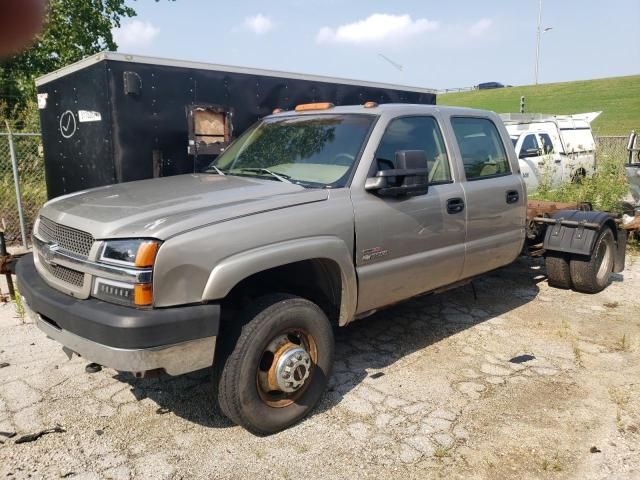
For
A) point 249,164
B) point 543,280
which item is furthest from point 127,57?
point 543,280

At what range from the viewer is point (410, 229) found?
157 inches

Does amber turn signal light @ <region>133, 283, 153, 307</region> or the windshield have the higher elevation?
the windshield

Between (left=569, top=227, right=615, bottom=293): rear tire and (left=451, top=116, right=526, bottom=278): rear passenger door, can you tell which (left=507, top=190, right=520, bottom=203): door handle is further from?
(left=569, top=227, right=615, bottom=293): rear tire

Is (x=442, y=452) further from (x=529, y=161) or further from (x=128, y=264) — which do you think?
(x=529, y=161)

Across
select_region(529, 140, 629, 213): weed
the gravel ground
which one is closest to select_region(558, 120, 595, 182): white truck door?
select_region(529, 140, 629, 213): weed

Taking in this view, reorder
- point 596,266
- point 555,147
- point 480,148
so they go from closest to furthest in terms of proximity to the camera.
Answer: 1. point 480,148
2. point 596,266
3. point 555,147

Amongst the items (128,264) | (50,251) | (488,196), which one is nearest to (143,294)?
(128,264)

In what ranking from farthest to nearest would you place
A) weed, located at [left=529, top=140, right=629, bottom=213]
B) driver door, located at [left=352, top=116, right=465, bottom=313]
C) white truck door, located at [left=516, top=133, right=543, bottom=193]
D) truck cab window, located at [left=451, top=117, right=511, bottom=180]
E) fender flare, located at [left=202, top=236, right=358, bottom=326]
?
white truck door, located at [left=516, top=133, right=543, bottom=193] → weed, located at [left=529, top=140, right=629, bottom=213] → truck cab window, located at [left=451, top=117, right=511, bottom=180] → driver door, located at [left=352, top=116, right=465, bottom=313] → fender flare, located at [left=202, top=236, right=358, bottom=326]

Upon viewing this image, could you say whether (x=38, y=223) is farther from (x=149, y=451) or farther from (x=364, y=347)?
(x=364, y=347)

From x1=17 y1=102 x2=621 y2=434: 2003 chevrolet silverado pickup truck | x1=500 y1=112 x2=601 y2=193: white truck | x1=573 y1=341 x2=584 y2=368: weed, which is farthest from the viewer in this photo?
x1=500 y1=112 x2=601 y2=193: white truck

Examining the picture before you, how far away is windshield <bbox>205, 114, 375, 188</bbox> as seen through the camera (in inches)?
153

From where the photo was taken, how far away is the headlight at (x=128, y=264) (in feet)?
9.01

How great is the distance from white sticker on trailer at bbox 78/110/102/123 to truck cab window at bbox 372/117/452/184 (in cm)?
301

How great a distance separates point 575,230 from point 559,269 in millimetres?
461
